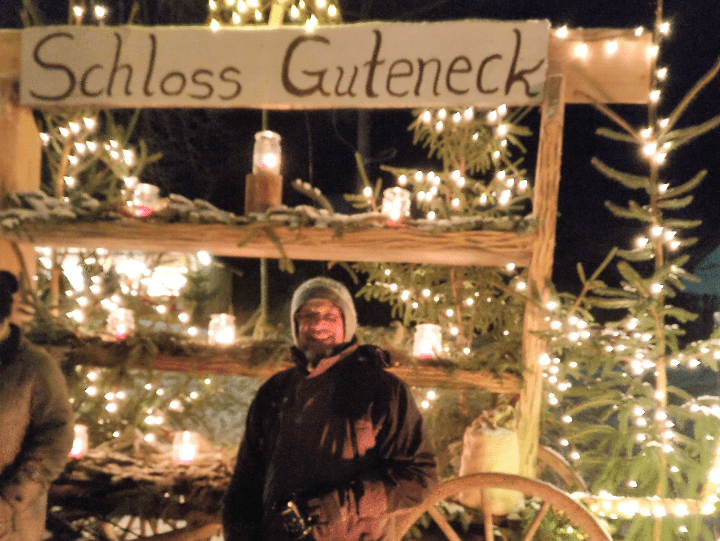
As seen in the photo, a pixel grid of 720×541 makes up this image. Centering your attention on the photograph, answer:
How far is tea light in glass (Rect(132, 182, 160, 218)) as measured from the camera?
10.2ft

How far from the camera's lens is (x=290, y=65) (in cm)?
304

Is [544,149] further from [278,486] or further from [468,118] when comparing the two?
[278,486]

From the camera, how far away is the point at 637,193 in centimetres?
1174

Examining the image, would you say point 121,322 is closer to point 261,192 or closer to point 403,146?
point 261,192

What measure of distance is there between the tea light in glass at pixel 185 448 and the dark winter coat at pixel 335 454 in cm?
153

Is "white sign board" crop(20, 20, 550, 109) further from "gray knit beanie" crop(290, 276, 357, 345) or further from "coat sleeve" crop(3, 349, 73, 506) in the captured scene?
"coat sleeve" crop(3, 349, 73, 506)

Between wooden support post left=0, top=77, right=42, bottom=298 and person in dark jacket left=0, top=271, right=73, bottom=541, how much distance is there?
4.54 feet

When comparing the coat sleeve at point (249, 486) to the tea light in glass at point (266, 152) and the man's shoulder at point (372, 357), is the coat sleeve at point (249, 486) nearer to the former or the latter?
the man's shoulder at point (372, 357)

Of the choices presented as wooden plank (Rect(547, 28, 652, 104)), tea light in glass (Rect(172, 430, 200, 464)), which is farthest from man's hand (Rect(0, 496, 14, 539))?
wooden plank (Rect(547, 28, 652, 104))

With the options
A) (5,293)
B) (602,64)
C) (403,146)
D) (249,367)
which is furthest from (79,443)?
(403,146)

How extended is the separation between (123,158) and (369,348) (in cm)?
335

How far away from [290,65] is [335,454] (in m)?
2.22

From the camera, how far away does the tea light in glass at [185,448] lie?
3388mm

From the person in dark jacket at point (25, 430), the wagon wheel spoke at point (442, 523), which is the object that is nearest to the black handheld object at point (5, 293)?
the person in dark jacket at point (25, 430)
